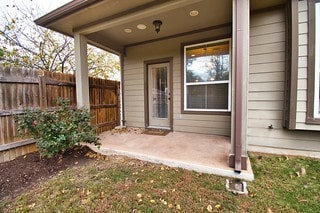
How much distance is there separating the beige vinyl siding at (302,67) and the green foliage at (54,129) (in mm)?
3573

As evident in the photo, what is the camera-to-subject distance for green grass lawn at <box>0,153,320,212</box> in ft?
5.23

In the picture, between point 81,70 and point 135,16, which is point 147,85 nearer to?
point 81,70

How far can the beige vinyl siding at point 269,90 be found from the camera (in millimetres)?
2719

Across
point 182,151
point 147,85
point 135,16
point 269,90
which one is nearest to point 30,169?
point 182,151

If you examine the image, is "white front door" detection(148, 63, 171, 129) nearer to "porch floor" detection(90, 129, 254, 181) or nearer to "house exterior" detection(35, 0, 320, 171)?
"house exterior" detection(35, 0, 320, 171)

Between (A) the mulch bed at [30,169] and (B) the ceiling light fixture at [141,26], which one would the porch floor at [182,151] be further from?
(B) the ceiling light fixture at [141,26]

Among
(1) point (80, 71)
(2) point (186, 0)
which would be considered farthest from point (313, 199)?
(1) point (80, 71)

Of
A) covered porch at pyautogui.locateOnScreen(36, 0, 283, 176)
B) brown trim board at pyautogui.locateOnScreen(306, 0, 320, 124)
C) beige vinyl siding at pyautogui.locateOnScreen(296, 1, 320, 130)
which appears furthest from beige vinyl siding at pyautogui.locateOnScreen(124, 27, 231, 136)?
brown trim board at pyautogui.locateOnScreen(306, 0, 320, 124)

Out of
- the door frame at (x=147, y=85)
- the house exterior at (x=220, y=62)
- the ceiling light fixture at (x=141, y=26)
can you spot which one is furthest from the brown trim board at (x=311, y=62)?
the ceiling light fixture at (x=141, y=26)

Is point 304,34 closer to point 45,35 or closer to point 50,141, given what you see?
point 50,141

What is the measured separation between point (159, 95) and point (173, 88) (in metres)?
0.56

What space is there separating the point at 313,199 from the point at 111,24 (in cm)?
407

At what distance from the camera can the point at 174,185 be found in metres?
1.93

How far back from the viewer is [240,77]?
80.4 inches
